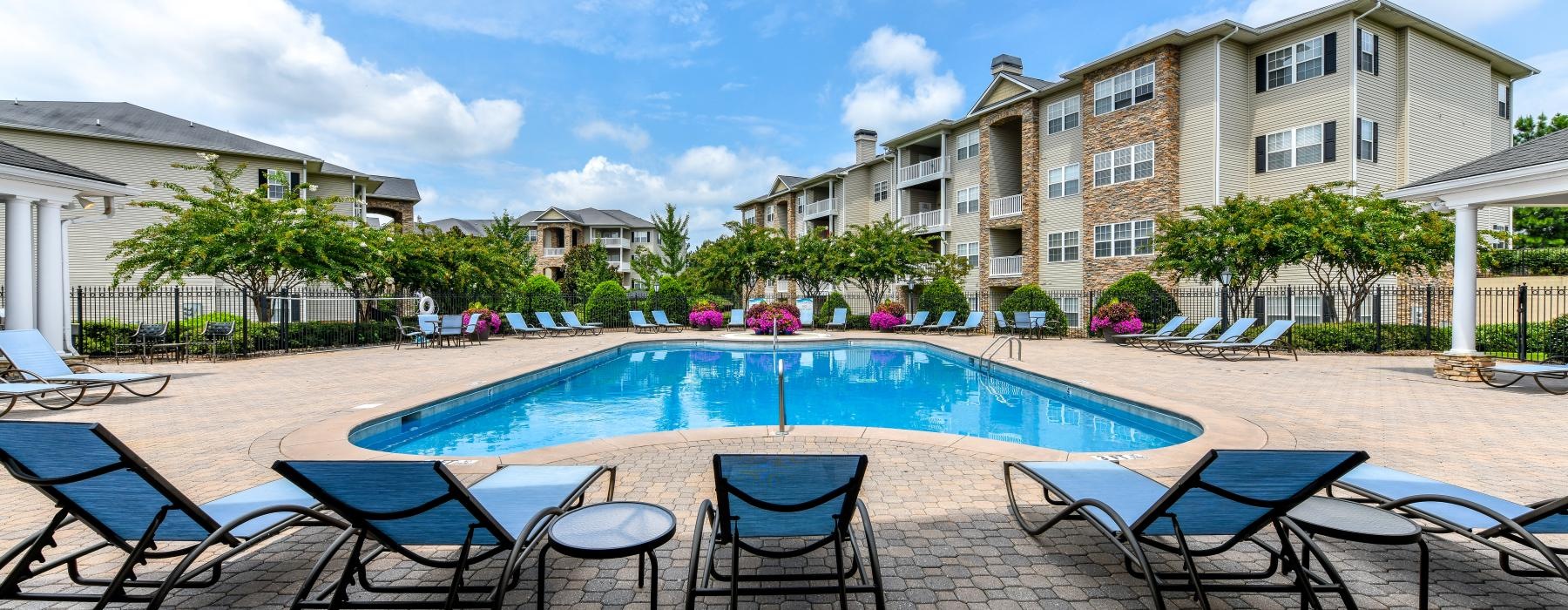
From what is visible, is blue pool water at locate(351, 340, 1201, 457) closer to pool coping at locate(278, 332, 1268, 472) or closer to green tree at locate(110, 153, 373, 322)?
pool coping at locate(278, 332, 1268, 472)

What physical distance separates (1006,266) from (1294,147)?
35.7 ft

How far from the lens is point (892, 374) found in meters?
14.8

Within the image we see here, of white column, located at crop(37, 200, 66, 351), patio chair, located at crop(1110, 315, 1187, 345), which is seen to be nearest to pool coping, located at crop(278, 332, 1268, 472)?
white column, located at crop(37, 200, 66, 351)

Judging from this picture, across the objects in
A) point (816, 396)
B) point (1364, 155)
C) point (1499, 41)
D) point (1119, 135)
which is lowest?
point (816, 396)

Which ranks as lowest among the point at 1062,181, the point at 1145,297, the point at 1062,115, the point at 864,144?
the point at 1145,297

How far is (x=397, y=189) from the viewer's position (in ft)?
137

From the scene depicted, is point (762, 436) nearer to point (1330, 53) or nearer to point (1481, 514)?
point (1481, 514)

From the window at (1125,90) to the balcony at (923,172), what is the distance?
8.22 m

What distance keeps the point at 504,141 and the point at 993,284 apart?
2069cm

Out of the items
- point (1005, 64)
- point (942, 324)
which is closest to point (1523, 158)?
point (942, 324)

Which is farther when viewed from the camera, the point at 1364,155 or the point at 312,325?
the point at 1364,155

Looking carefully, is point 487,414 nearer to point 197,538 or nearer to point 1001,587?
point 197,538

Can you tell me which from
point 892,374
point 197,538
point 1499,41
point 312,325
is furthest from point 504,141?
point 1499,41

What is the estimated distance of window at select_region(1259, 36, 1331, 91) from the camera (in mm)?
20156
